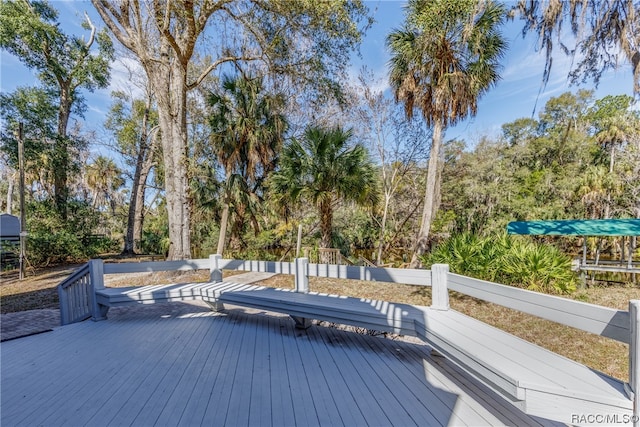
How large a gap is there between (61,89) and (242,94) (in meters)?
8.87

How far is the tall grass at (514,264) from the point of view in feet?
18.2

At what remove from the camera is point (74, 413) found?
196cm

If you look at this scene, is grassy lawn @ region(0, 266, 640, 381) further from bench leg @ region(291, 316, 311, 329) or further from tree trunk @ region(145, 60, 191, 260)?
bench leg @ region(291, 316, 311, 329)

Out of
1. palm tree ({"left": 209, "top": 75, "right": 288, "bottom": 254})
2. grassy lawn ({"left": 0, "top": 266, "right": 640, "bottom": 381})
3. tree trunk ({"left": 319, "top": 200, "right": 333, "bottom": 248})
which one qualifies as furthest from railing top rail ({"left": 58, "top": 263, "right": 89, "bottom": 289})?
palm tree ({"left": 209, "top": 75, "right": 288, "bottom": 254})

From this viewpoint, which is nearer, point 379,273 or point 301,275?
point 379,273

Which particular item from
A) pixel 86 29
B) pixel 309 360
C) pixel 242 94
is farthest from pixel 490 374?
pixel 86 29

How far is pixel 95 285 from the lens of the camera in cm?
404

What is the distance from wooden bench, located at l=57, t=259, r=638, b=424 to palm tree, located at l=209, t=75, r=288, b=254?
771cm

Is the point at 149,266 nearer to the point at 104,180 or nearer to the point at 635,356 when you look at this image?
the point at 635,356

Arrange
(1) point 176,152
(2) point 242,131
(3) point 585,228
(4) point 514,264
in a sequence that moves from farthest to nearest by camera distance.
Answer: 1. (2) point 242,131
2. (1) point 176,152
3. (3) point 585,228
4. (4) point 514,264

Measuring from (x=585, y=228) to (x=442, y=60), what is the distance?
20.5 feet

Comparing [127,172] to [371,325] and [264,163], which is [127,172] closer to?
[264,163]

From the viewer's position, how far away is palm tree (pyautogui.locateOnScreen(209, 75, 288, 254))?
36.4 feet

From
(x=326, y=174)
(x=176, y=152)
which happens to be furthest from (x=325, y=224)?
(x=176, y=152)
